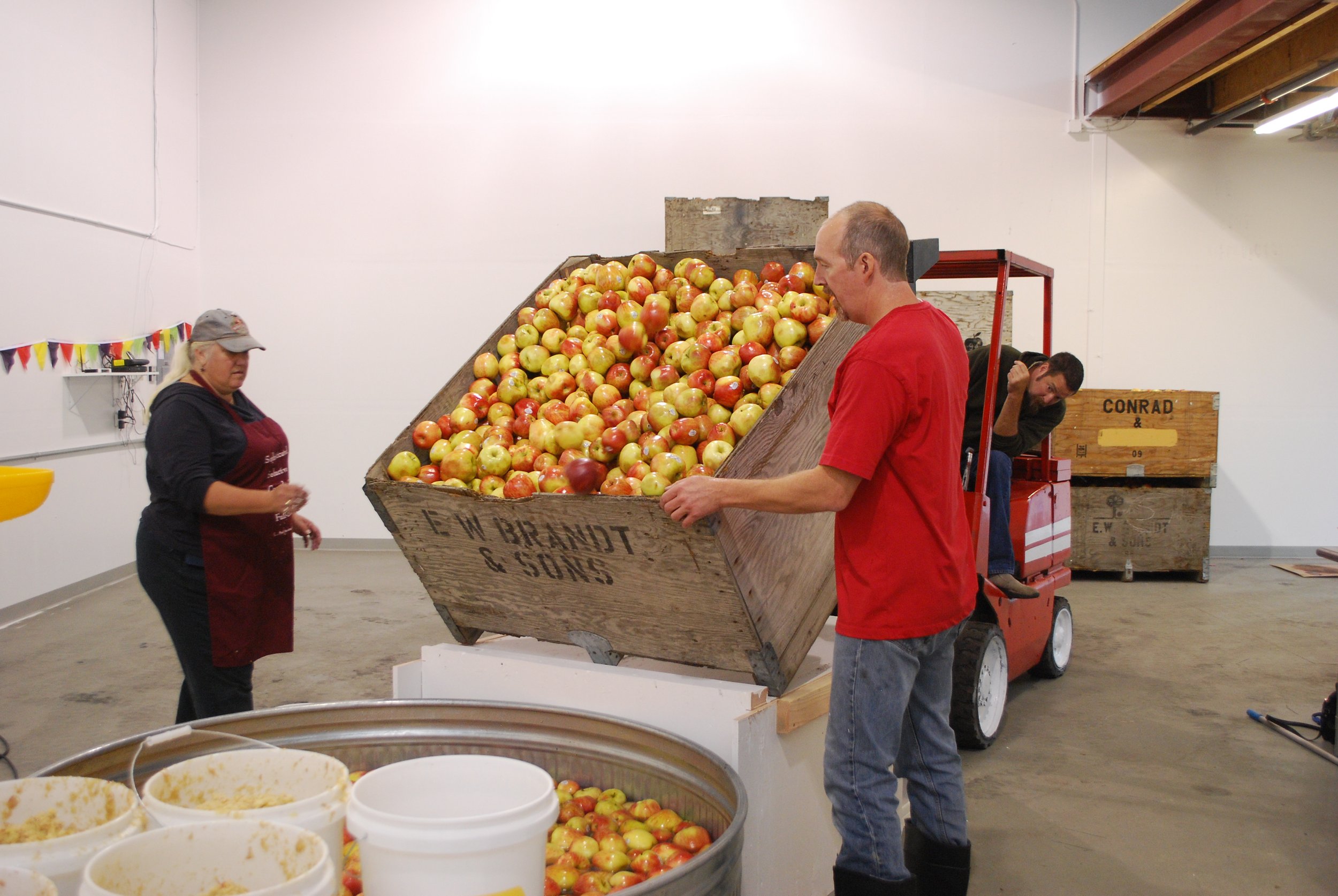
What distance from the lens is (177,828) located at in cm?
120

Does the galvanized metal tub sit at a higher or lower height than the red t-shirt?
lower

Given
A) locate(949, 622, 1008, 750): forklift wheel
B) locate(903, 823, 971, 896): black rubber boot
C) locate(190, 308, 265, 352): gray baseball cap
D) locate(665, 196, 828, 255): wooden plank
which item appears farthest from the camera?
locate(665, 196, 828, 255): wooden plank

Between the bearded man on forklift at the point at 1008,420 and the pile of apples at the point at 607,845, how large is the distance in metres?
2.37

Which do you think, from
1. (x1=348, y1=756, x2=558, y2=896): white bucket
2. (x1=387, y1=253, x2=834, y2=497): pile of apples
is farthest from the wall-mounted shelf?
(x1=348, y1=756, x2=558, y2=896): white bucket

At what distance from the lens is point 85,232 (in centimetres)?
653

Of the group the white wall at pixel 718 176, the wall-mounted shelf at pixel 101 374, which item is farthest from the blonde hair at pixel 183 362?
the white wall at pixel 718 176

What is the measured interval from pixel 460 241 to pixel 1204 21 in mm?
5795

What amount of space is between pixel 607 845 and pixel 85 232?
6.39 metres

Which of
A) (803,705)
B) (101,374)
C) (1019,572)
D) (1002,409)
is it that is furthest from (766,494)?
(101,374)

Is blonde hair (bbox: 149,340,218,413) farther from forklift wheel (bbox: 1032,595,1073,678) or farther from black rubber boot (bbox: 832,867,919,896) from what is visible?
forklift wheel (bbox: 1032,595,1073,678)

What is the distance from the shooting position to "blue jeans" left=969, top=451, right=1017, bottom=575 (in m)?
4.09

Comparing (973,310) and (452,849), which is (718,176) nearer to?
(973,310)

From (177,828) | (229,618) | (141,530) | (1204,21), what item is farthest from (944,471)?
(1204,21)

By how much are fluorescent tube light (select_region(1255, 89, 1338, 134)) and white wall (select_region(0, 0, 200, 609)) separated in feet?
28.0
